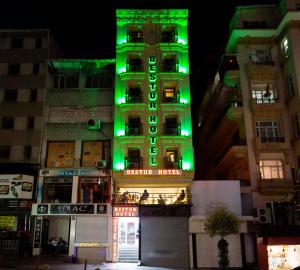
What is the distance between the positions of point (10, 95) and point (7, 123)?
304cm

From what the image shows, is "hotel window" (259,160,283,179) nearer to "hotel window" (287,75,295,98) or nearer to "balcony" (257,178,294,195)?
"balcony" (257,178,294,195)

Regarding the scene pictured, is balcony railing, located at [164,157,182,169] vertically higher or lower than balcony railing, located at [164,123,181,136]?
lower

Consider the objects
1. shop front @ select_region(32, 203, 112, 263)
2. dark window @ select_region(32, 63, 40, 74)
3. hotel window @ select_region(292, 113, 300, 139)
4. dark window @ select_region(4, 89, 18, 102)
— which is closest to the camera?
shop front @ select_region(32, 203, 112, 263)

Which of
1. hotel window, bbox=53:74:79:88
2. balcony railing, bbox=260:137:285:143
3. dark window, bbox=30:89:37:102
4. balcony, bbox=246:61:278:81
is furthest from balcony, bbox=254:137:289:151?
dark window, bbox=30:89:37:102

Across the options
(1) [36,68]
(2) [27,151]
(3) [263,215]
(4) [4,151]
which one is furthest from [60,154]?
(3) [263,215]

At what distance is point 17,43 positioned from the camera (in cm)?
4075

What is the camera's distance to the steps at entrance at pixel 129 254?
1271 inches

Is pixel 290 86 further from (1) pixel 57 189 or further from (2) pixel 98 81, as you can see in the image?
(1) pixel 57 189

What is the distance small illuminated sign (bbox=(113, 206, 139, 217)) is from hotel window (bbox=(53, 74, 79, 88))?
549 inches

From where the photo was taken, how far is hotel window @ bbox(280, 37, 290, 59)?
123 feet

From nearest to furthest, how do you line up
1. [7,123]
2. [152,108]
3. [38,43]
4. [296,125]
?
[296,125]
[152,108]
[7,123]
[38,43]

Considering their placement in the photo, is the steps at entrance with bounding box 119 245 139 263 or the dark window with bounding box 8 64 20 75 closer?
the steps at entrance with bounding box 119 245 139 263

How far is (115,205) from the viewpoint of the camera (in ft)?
110

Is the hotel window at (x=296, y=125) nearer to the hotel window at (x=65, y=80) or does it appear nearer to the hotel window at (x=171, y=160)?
the hotel window at (x=171, y=160)
